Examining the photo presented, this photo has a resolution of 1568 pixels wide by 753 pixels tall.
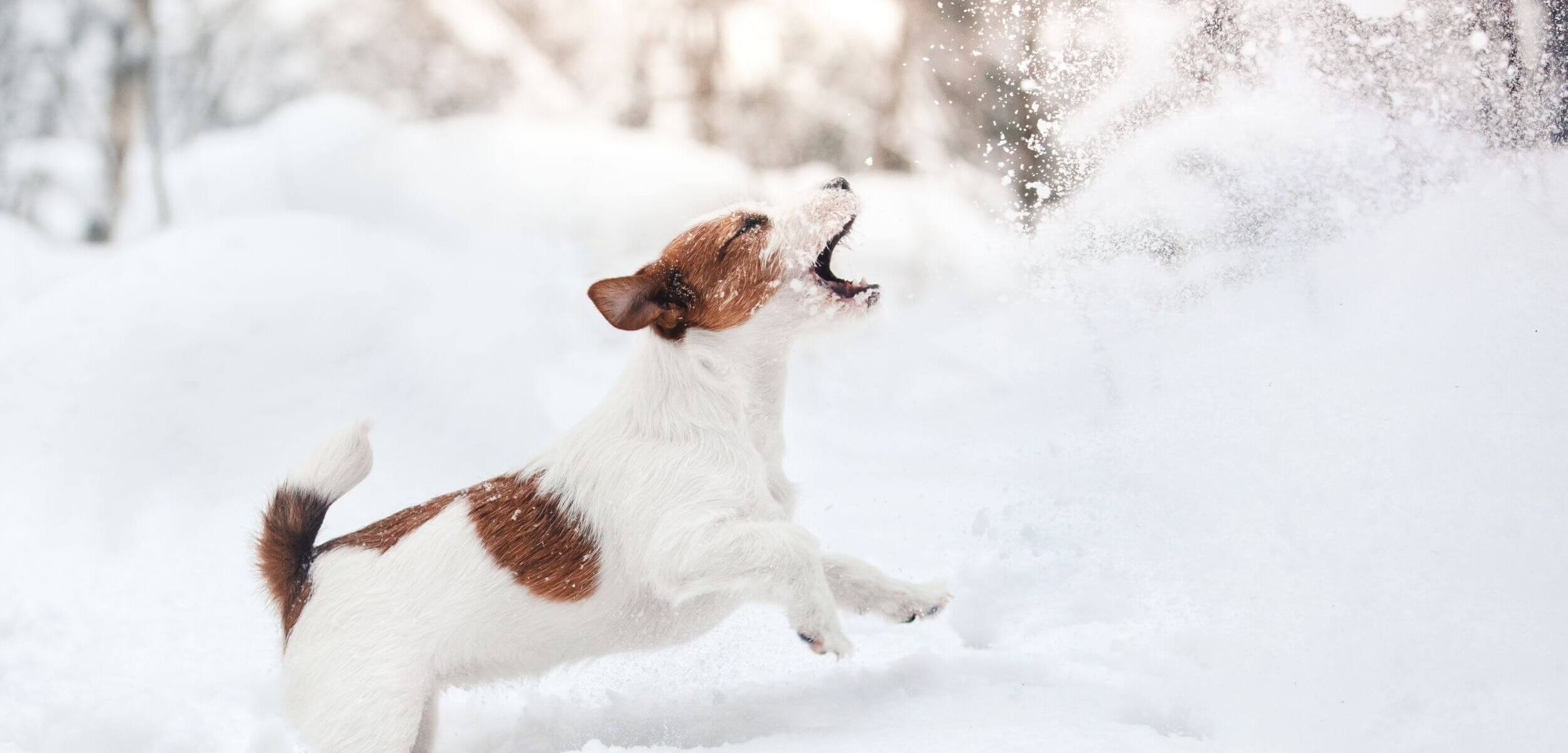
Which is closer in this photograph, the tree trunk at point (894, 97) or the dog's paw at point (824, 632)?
the dog's paw at point (824, 632)

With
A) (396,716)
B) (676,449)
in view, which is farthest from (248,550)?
(676,449)

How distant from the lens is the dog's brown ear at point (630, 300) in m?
2.68

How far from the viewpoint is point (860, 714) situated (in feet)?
9.75

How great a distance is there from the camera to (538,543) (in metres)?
2.79

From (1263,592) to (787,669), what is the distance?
1409mm

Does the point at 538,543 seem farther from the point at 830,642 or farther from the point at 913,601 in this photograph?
the point at 913,601

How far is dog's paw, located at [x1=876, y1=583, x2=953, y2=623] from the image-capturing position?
3.00 metres

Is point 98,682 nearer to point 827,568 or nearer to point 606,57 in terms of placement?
point 827,568

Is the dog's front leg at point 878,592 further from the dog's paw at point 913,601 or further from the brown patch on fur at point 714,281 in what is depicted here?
the brown patch on fur at point 714,281

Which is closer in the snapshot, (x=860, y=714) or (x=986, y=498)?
(x=860, y=714)

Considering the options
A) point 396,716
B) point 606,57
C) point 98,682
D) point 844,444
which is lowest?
point 396,716

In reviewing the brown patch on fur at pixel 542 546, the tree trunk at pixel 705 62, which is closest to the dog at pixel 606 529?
the brown patch on fur at pixel 542 546

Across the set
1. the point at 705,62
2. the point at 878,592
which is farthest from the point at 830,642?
the point at 705,62

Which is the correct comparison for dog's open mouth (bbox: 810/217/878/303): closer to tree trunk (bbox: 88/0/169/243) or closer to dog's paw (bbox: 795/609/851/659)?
dog's paw (bbox: 795/609/851/659)
